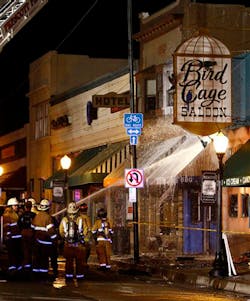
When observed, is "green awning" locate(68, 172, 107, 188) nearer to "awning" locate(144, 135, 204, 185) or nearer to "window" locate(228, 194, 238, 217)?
"awning" locate(144, 135, 204, 185)

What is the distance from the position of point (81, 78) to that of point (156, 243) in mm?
13341

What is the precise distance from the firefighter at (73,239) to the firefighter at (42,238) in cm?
60

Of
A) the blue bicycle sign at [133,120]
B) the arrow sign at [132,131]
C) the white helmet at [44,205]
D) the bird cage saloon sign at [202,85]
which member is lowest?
the white helmet at [44,205]

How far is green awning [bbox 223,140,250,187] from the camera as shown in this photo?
23.2 meters

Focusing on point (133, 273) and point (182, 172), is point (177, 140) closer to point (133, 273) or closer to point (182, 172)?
point (182, 172)

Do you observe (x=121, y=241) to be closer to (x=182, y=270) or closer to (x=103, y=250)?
(x=103, y=250)

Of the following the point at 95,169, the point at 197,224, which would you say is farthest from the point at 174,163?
the point at 95,169

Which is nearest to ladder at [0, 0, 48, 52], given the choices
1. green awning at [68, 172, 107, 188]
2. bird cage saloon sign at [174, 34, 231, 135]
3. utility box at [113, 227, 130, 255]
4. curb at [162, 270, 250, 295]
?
bird cage saloon sign at [174, 34, 231, 135]

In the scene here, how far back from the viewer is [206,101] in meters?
24.6

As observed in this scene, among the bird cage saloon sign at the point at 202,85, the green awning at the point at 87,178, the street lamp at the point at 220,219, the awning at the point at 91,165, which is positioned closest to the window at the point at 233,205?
the bird cage saloon sign at the point at 202,85

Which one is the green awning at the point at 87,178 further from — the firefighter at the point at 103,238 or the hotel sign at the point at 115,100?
the firefighter at the point at 103,238

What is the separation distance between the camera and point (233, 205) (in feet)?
91.0

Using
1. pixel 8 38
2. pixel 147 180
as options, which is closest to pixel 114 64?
pixel 147 180

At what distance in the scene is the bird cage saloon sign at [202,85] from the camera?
24.6 metres
